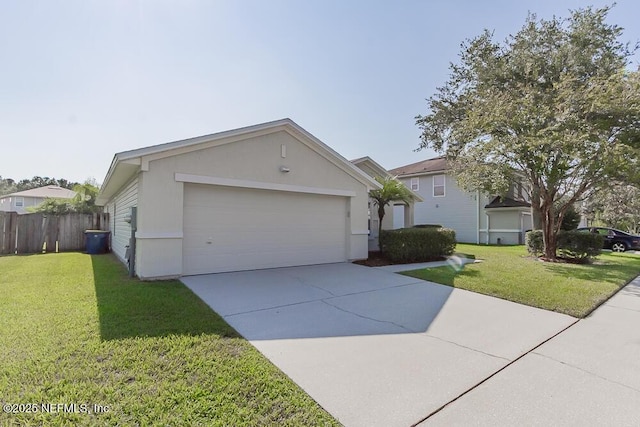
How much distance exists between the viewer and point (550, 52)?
13953mm

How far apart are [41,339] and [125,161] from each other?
4.24 metres

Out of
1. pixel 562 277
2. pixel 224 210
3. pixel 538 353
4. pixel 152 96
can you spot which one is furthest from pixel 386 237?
pixel 152 96

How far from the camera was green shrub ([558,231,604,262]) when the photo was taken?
11734 mm

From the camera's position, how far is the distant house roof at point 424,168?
22163mm

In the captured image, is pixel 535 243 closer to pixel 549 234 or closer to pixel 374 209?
pixel 549 234

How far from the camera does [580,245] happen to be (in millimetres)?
11906

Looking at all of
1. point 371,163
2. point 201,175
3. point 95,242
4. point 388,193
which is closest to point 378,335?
point 201,175

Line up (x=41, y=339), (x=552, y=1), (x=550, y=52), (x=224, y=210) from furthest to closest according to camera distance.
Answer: (x=550, y=52) → (x=552, y=1) → (x=224, y=210) → (x=41, y=339)

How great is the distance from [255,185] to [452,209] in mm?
17548

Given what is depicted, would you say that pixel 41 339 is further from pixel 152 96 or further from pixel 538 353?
pixel 152 96

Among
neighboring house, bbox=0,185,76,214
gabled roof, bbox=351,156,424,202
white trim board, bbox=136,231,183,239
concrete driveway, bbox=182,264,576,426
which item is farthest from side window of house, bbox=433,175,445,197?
neighboring house, bbox=0,185,76,214

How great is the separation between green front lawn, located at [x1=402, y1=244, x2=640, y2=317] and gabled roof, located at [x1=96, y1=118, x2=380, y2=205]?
4.24m

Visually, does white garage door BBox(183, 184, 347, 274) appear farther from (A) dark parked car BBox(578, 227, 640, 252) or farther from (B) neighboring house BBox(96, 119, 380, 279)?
(A) dark parked car BBox(578, 227, 640, 252)

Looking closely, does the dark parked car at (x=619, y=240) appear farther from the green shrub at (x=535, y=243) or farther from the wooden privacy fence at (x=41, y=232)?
the wooden privacy fence at (x=41, y=232)
